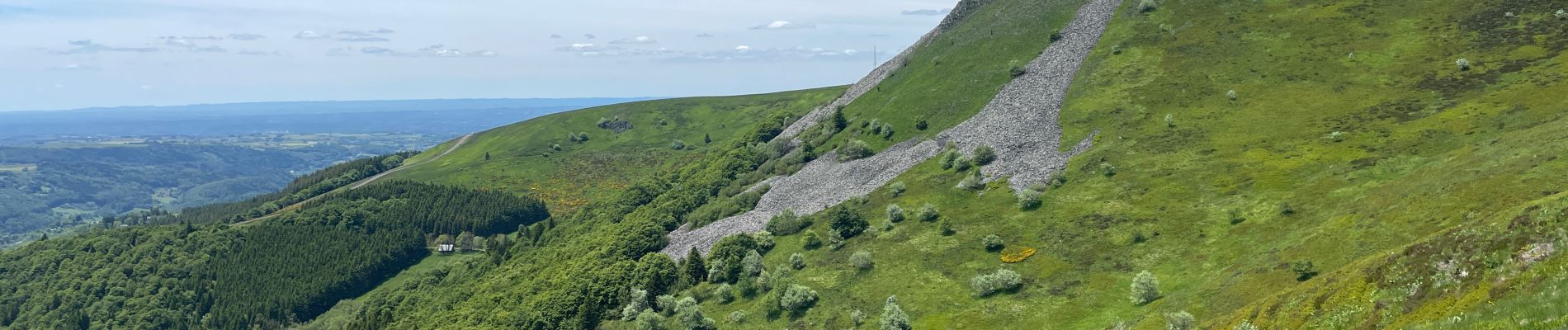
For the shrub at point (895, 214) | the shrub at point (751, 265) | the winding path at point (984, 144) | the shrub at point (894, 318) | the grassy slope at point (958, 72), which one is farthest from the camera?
the grassy slope at point (958, 72)

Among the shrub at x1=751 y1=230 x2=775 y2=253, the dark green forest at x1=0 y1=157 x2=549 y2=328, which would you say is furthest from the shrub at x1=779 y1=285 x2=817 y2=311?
the dark green forest at x1=0 y1=157 x2=549 y2=328

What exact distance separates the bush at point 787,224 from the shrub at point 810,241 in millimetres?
6777

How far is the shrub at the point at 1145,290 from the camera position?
61.3 m

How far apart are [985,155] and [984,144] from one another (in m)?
5.91

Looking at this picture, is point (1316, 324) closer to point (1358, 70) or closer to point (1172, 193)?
point (1172, 193)

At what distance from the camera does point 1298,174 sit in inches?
3167

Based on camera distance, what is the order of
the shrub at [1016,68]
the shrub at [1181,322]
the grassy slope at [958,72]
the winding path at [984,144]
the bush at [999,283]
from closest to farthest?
the shrub at [1181,322] → the bush at [999,283] → the winding path at [984,144] → the grassy slope at [958,72] → the shrub at [1016,68]

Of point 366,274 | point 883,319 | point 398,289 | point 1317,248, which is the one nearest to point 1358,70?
point 1317,248

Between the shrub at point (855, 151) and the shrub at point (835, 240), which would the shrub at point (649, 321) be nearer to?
the shrub at point (835, 240)

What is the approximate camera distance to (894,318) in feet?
222

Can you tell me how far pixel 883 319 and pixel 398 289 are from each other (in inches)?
5030

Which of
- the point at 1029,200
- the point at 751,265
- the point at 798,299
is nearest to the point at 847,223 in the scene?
the point at 751,265

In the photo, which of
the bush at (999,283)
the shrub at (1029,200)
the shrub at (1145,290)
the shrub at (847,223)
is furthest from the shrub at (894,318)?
the shrub at (847,223)

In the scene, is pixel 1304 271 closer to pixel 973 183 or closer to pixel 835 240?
pixel 973 183
